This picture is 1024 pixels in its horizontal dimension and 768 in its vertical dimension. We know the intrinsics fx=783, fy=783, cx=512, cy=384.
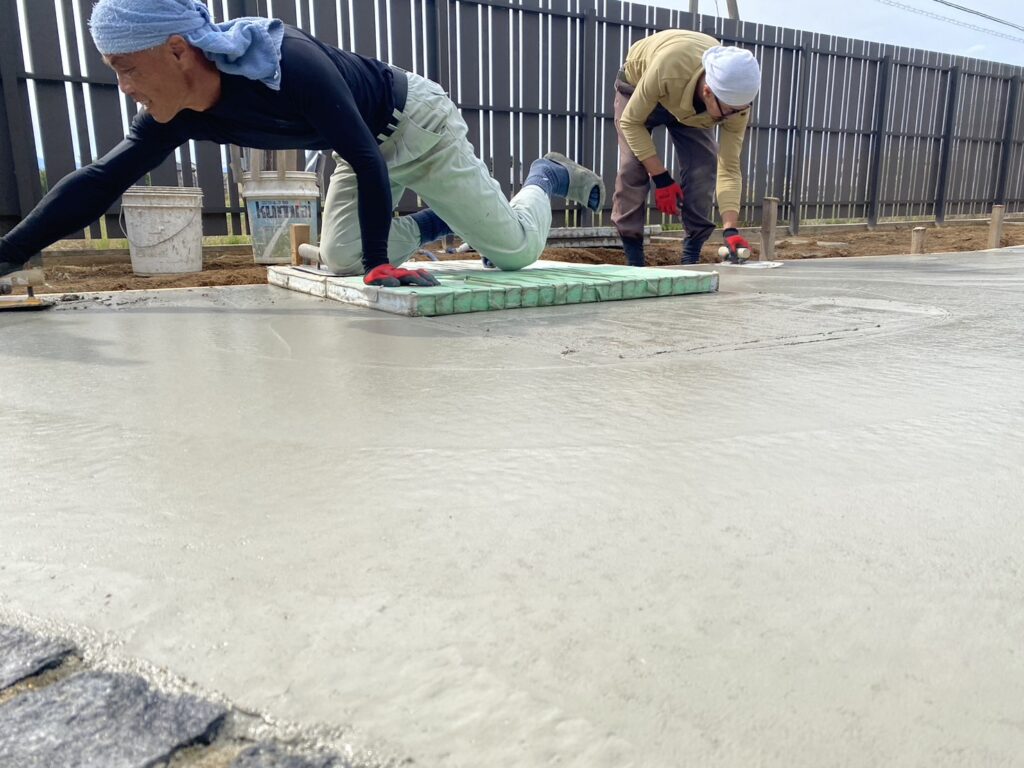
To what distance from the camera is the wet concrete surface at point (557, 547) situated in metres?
0.59

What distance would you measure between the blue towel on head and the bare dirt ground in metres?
1.64

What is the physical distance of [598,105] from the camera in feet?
25.2

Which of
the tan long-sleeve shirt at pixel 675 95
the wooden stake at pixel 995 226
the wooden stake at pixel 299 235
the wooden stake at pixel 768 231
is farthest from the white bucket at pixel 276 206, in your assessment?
the wooden stake at pixel 995 226

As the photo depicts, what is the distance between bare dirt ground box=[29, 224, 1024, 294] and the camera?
4074mm

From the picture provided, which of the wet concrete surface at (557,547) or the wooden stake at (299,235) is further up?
the wooden stake at (299,235)

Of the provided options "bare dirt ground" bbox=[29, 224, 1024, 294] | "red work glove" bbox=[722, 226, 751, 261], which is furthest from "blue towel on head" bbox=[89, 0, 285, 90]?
"red work glove" bbox=[722, 226, 751, 261]

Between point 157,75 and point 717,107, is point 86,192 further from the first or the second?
point 717,107

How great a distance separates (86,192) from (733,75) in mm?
2814

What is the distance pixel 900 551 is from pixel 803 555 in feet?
0.35

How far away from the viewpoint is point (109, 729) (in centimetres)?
58

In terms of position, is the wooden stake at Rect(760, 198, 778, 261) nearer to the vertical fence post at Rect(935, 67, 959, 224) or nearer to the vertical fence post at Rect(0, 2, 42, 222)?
the vertical fence post at Rect(0, 2, 42, 222)

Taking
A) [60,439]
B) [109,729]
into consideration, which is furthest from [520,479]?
[60,439]

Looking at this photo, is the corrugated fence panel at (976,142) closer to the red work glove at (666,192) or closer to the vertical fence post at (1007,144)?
the vertical fence post at (1007,144)

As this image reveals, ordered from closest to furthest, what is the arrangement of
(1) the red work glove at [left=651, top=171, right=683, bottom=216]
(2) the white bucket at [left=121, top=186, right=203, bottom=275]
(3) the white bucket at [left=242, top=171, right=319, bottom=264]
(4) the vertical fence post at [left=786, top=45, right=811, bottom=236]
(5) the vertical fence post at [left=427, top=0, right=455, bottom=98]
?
Answer: (1) the red work glove at [left=651, top=171, right=683, bottom=216] < (2) the white bucket at [left=121, top=186, right=203, bottom=275] < (3) the white bucket at [left=242, top=171, right=319, bottom=264] < (5) the vertical fence post at [left=427, top=0, right=455, bottom=98] < (4) the vertical fence post at [left=786, top=45, right=811, bottom=236]
